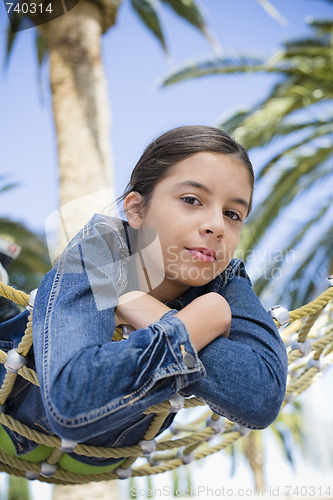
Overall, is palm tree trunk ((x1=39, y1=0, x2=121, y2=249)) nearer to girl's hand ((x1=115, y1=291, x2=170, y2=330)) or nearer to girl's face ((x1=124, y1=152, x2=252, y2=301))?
girl's face ((x1=124, y1=152, x2=252, y2=301))

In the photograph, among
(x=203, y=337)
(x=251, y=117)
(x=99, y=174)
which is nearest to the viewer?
(x=203, y=337)

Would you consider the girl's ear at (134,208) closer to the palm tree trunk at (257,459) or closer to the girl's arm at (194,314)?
the girl's arm at (194,314)

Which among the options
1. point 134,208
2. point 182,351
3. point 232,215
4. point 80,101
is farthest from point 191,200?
point 80,101

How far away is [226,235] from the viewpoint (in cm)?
145

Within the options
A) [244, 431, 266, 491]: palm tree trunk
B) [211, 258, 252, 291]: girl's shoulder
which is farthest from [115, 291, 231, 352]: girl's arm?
[244, 431, 266, 491]: palm tree trunk

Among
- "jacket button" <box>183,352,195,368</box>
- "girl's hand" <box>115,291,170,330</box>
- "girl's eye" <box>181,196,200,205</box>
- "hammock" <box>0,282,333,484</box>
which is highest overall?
"girl's eye" <box>181,196,200,205</box>

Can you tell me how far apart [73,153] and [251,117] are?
242 centimetres

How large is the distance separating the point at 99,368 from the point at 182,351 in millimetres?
176

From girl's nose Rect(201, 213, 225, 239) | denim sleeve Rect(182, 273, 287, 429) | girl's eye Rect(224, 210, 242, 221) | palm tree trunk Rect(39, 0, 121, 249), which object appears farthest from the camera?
palm tree trunk Rect(39, 0, 121, 249)

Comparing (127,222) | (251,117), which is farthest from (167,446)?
(251,117)

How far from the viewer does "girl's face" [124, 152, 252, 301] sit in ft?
4.56

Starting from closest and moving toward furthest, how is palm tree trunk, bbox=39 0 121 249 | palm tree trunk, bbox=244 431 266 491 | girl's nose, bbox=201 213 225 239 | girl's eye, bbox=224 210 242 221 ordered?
girl's nose, bbox=201 213 225 239, girl's eye, bbox=224 210 242 221, palm tree trunk, bbox=39 0 121 249, palm tree trunk, bbox=244 431 266 491

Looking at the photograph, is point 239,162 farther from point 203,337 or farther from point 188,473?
point 188,473

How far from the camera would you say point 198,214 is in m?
1.39
